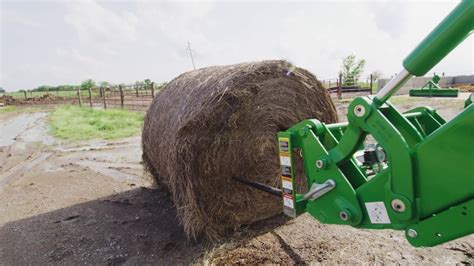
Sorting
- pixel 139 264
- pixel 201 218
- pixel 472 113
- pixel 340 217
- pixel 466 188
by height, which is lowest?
pixel 139 264

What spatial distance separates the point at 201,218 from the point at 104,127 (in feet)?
31.2

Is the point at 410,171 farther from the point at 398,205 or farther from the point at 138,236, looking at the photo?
the point at 138,236

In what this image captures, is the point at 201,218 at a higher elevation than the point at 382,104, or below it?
below

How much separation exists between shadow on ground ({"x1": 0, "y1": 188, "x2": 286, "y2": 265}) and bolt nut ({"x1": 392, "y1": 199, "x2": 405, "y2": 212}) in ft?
6.37

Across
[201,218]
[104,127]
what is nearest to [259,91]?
[201,218]

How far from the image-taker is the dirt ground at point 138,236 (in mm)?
2934

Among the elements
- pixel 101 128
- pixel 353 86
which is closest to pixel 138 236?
pixel 101 128

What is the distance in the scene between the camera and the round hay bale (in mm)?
3053

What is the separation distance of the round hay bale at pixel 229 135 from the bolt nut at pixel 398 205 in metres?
1.79

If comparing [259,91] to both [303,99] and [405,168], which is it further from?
[405,168]

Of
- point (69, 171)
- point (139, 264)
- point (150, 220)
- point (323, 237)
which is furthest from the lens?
point (69, 171)

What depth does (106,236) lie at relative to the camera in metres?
3.55

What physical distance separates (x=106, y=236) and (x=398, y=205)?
9.88 ft

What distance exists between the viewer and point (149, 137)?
432 cm
